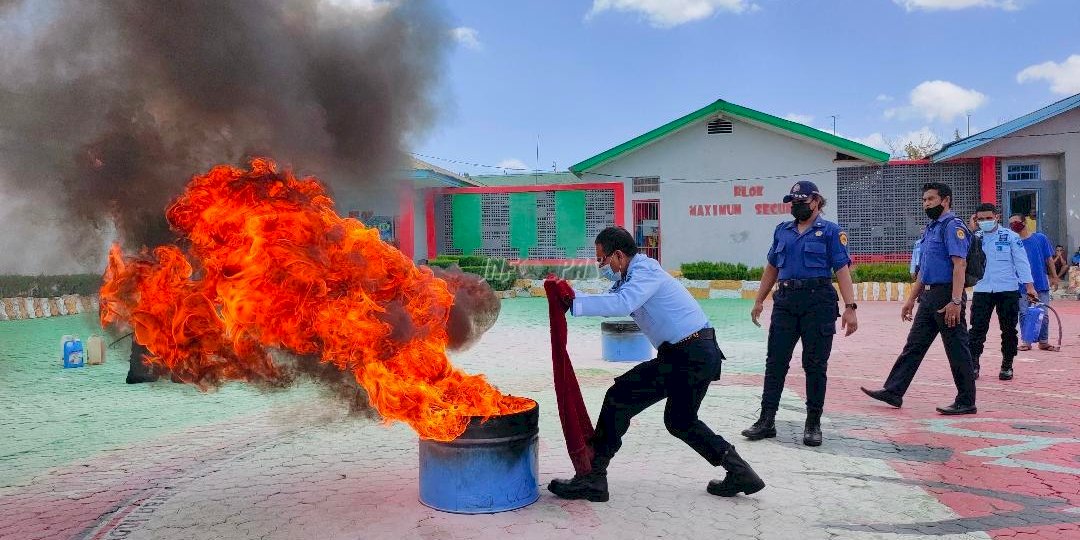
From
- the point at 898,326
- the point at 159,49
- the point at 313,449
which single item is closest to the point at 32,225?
the point at 159,49

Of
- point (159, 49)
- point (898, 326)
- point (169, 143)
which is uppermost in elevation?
point (159, 49)

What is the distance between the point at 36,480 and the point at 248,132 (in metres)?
2.87

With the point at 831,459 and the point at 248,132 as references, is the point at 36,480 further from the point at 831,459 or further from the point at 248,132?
the point at 831,459

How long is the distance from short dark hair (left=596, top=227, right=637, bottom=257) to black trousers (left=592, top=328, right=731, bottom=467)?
24.8 inches

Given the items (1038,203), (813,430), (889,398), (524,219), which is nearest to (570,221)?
(524,219)

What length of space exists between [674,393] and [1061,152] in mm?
21604

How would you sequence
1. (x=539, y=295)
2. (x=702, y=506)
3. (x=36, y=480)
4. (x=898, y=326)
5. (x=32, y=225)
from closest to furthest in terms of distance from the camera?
(x=702, y=506)
(x=36, y=480)
(x=32, y=225)
(x=898, y=326)
(x=539, y=295)

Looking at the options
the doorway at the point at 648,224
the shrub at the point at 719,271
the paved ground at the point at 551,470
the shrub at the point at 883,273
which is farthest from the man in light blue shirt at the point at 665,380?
the doorway at the point at 648,224

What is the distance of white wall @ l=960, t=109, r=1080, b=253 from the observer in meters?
20.5

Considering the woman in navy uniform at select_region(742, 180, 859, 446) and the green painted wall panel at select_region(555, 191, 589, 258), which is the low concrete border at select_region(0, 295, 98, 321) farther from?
the woman in navy uniform at select_region(742, 180, 859, 446)

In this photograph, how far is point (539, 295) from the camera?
74.2 feet

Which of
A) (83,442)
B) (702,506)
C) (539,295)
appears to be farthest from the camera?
(539,295)

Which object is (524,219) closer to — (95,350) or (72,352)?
(95,350)

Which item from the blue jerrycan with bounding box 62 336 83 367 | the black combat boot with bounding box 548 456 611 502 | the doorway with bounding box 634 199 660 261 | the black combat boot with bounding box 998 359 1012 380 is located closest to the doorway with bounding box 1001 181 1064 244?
the doorway with bounding box 634 199 660 261
